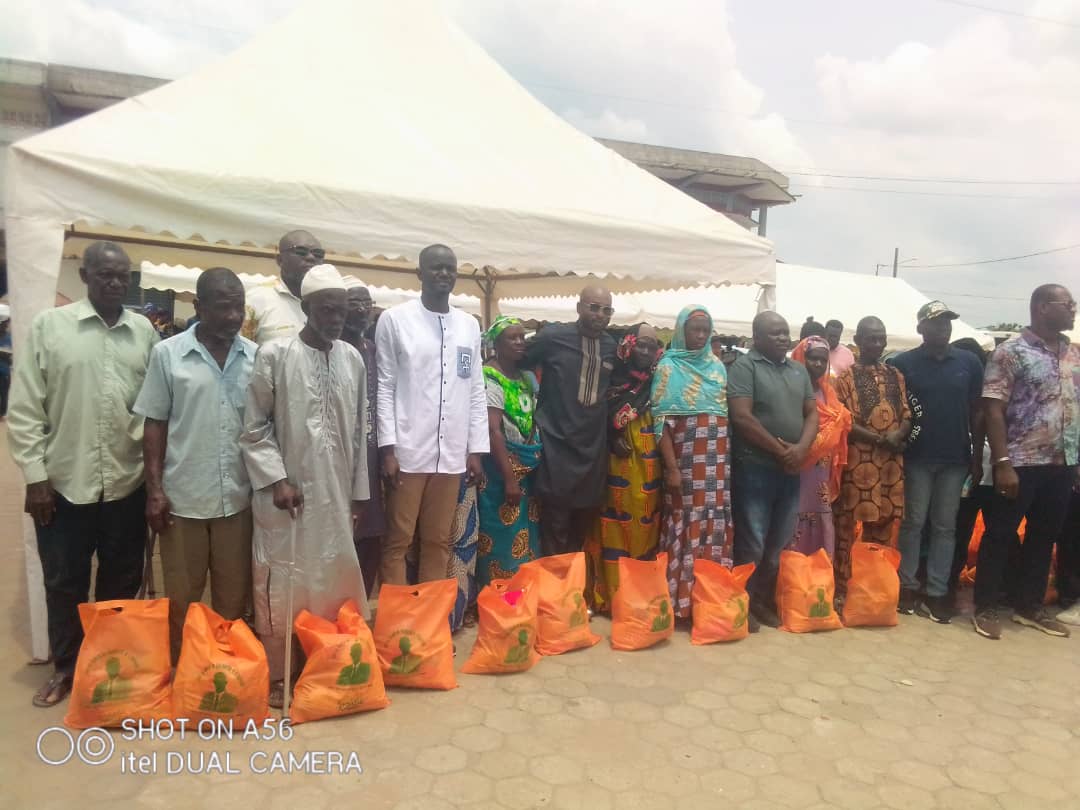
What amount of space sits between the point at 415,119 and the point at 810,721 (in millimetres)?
3788

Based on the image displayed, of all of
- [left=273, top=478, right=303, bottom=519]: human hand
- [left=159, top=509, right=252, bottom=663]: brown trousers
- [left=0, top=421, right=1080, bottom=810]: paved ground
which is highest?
[left=273, top=478, right=303, bottom=519]: human hand

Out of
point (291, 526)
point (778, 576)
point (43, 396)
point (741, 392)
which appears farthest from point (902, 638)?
point (43, 396)

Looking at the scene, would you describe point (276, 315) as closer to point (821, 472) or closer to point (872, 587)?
point (821, 472)

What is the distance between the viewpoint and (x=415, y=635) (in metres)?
3.11

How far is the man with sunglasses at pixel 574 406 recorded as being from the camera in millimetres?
3855

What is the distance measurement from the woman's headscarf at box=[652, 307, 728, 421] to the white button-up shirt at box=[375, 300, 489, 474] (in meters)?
1.17

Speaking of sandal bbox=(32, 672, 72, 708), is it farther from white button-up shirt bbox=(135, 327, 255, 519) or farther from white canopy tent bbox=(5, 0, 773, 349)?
white canopy tent bbox=(5, 0, 773, 349)

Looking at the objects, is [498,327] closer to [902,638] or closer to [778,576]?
[778,576]

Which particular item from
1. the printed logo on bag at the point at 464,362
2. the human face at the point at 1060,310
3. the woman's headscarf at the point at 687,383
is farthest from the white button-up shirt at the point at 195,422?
the human face at the point at 1060,310

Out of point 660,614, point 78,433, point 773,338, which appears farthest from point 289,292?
point 773,338

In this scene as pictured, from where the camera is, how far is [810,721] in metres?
3.07

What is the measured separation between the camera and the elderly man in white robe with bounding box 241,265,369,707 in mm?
2803

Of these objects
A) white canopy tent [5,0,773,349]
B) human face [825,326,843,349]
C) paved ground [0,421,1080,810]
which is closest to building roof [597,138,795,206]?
human face [825,326,843,349]

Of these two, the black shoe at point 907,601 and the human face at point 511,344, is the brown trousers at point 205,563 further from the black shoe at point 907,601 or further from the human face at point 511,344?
the black shoe at point 907,601
